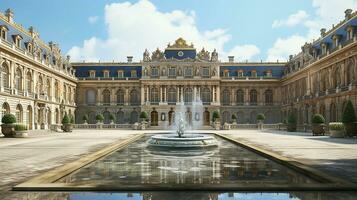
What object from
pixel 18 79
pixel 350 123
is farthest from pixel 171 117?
pixel 350 123

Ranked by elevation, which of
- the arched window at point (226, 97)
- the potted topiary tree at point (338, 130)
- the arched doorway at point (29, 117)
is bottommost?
the potted topiary tree at point (338, 130)

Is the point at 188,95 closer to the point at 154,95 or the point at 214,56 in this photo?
the point at 154,95

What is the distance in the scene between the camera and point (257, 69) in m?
70.8

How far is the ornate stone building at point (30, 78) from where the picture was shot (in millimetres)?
38875

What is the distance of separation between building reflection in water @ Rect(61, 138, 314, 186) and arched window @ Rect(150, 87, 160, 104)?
54.7 metres

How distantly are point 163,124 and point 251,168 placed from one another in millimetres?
52951

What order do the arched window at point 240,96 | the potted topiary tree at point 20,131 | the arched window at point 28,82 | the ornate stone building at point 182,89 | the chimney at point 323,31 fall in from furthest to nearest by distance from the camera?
1. the arched window at point 240,96
2. the ornate stone building at point 182,89
3. the chimney at point 323,31
4. the arched window at point 28,82
5. the potted topiary tree at point 20,131

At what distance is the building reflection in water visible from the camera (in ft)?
30.0

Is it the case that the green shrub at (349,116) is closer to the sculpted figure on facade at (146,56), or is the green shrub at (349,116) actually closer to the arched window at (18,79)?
the arched window at (18,79)

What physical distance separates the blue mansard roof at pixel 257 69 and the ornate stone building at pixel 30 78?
1275 inches

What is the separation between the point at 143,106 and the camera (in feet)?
221

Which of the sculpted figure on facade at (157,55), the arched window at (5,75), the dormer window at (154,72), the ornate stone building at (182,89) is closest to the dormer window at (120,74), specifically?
the ornate stone building at (182,89)

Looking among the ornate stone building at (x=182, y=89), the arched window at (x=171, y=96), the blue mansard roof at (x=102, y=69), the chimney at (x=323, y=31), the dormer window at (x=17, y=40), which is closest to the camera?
the dormer window at (x=17, y=40)

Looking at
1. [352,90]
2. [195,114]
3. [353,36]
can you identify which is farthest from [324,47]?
[195,114]
